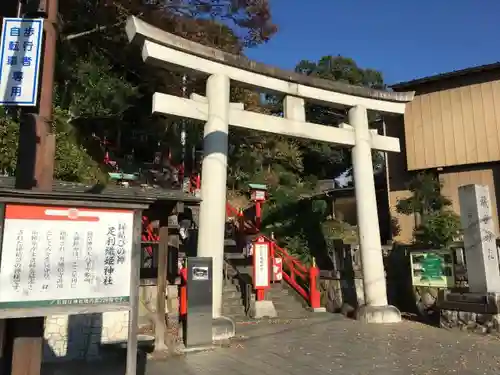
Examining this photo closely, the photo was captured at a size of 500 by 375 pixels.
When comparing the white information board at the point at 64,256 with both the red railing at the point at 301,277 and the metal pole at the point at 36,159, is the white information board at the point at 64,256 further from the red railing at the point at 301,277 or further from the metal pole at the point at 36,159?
the red railing at the point at 301,277

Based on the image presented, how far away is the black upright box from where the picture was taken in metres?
8.02

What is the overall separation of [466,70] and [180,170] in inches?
505

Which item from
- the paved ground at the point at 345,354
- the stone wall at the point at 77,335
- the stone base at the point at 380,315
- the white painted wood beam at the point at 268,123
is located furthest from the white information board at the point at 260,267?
the stone wall at the point at 77,335

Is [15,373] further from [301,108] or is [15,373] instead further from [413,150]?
[413,150]

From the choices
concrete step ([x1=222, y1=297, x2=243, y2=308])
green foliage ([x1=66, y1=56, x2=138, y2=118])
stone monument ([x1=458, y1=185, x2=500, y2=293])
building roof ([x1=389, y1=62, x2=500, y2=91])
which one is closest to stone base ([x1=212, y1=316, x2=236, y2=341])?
concrete step ([x1=222, y1=297, x2=243, y2=308])

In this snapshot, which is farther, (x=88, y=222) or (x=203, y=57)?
(x=203, y=57)

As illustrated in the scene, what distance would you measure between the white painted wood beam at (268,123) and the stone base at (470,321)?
15.0 ft

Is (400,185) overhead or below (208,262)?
overhead

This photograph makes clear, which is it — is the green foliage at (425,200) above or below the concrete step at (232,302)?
above

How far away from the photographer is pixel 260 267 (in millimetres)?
11633

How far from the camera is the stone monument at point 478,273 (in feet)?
31.3

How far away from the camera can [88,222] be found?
4812 mm

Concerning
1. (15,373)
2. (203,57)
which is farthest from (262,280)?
(15,373)

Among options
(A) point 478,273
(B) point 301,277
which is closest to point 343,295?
(B) point 301,277
